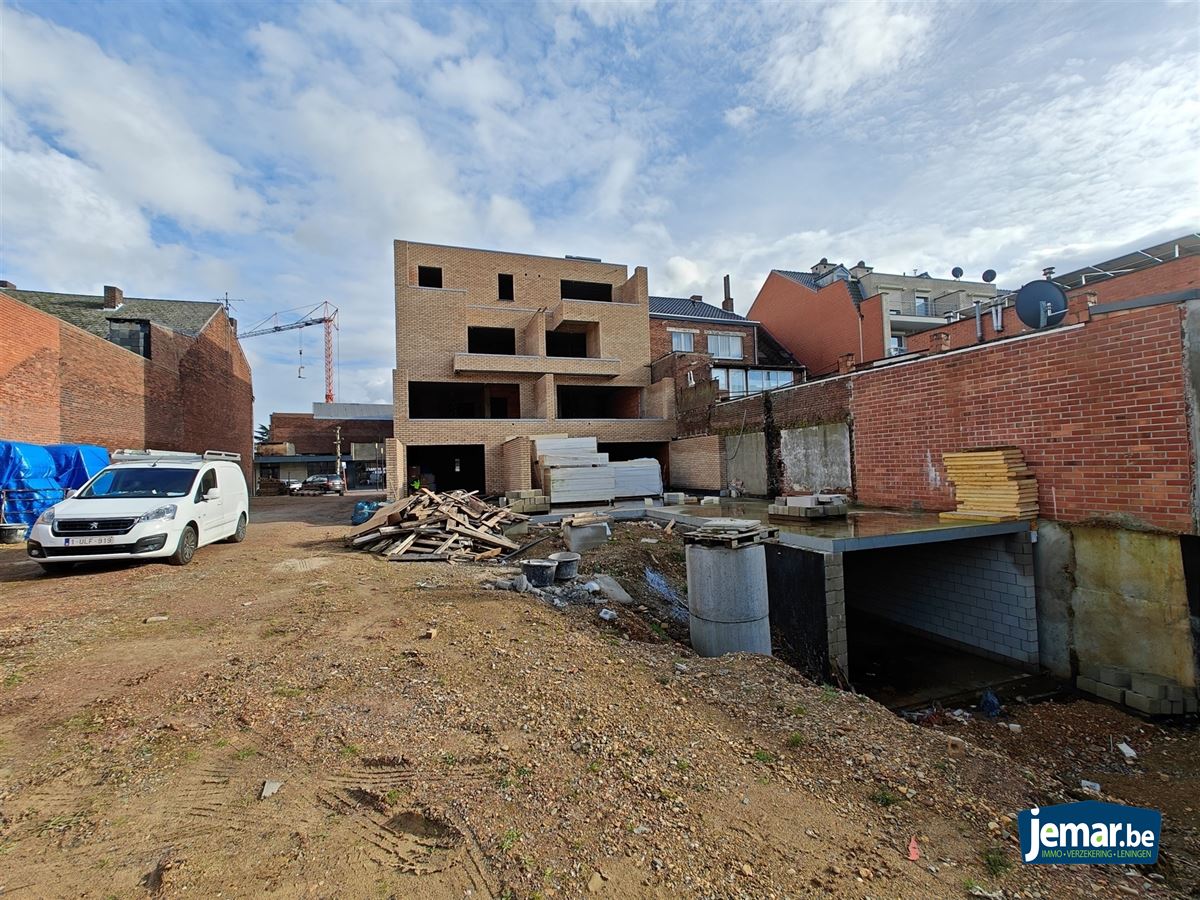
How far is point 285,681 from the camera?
13.5ft

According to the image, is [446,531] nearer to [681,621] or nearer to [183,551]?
[183,551]

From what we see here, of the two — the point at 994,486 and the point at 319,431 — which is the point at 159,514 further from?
the point at 319,431

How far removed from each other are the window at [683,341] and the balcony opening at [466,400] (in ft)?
28.7

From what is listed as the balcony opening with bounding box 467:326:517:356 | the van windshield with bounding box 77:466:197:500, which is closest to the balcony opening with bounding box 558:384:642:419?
the balcony opening with bounding box 467:326:517:356

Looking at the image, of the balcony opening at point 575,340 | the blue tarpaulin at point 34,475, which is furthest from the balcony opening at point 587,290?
the blue tarpaulin at point 34,475

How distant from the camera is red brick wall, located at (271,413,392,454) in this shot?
151 ft

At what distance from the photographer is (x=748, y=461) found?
16.9m

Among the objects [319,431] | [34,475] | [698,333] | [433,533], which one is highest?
[698,333]

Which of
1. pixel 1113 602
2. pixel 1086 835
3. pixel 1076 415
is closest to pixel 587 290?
pixel 1076 415

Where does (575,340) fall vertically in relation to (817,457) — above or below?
above

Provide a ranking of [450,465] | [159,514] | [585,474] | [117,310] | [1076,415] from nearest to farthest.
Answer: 1. [1076,415]
2. [159,514]
3. [585,474]
4. [117,310]
5. [450,465]

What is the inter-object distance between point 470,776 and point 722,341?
2693cm

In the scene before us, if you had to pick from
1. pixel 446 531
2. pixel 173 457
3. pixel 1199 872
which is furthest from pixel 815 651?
pixel 173 457

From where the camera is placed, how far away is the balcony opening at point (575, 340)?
23656 millimetres
